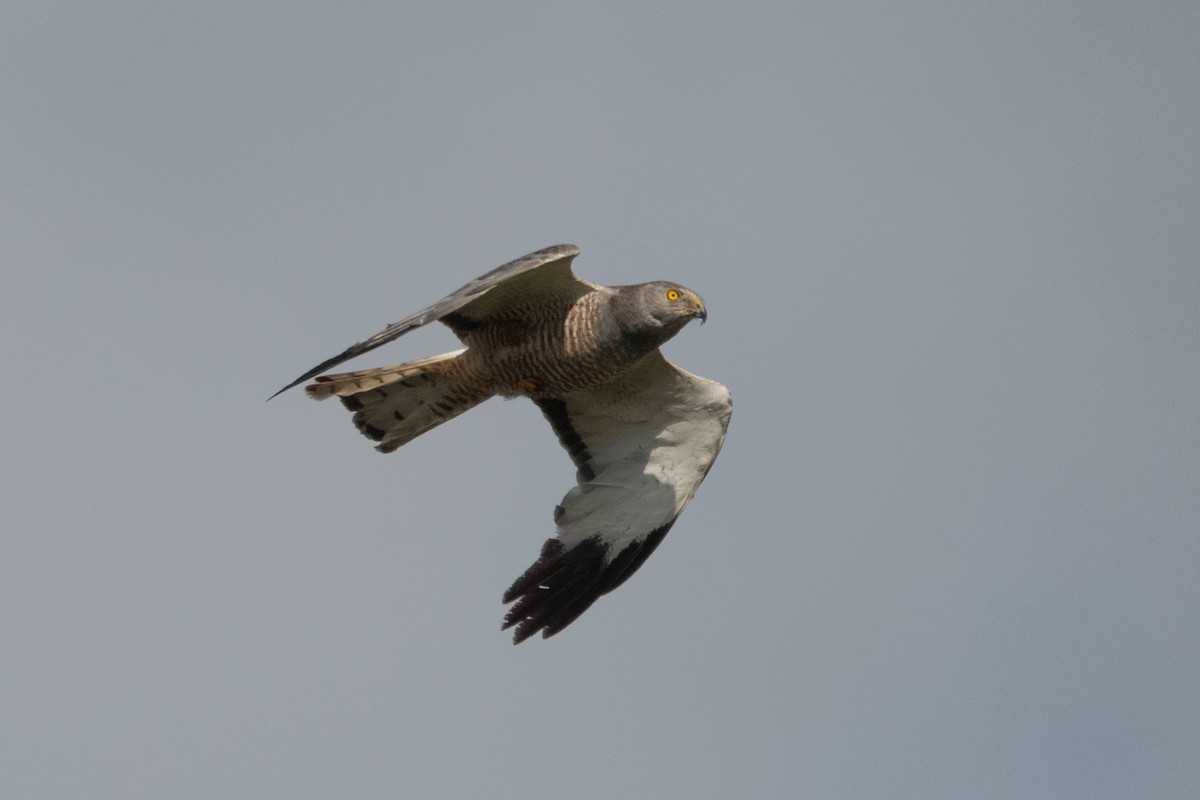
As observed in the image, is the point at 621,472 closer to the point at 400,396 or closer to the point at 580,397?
the point at 580,397

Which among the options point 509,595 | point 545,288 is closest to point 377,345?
point 545,288

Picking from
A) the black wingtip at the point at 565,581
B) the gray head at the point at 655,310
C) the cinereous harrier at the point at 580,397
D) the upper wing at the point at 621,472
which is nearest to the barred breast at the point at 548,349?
the cinereous harrier at the point at 580,397

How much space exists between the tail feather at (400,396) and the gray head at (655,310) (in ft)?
5.60

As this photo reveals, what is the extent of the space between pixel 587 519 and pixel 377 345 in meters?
3.95

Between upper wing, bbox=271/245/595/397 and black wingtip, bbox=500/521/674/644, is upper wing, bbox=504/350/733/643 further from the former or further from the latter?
upper wing, bbox=271/245/595/397

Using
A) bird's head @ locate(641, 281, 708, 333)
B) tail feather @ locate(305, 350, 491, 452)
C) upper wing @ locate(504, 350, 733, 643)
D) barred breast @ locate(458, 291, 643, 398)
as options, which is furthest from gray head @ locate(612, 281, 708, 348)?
tail feather @ locate(305, 350, 491, 452)

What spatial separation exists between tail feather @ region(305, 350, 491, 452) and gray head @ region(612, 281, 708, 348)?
171 cm

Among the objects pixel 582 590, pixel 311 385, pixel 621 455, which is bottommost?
pixel 582 590

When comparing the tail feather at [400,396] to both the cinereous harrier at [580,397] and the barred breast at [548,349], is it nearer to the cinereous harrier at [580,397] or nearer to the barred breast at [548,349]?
the cinereous harrier at [580,397]

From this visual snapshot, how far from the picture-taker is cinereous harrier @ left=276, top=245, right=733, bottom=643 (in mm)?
13820

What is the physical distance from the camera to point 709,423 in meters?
15.4

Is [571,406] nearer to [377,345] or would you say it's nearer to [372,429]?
[372,429]

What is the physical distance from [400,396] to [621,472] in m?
2.29

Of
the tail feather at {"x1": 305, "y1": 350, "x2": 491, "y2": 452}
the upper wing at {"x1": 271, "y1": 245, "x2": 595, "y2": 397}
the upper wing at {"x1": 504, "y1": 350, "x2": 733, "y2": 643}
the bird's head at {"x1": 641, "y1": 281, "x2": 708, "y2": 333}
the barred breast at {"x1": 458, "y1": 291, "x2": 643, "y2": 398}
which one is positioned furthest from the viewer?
the upper wing at {"x1": 504, "y1": 350, "x2": 733, "y2": 643}
